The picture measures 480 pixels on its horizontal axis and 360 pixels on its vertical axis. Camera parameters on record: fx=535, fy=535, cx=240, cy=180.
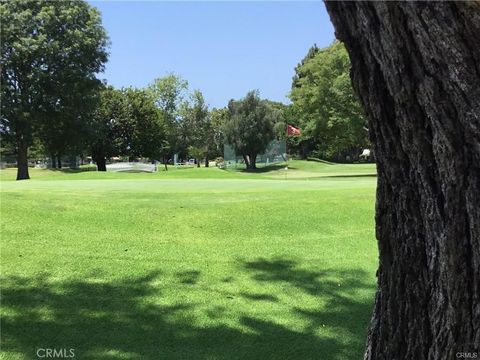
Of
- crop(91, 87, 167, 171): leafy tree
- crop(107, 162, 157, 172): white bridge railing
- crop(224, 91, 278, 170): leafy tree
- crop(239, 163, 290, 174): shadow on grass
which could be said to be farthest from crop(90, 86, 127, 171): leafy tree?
crop(239, 163, 290, 174): shadow on grass

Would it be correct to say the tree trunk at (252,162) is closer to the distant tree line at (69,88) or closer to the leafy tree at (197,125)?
the distant tree line at (69,88)

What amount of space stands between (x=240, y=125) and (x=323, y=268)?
38538 millimetres

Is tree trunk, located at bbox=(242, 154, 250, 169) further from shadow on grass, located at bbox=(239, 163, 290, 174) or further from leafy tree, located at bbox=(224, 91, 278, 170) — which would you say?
shadow on grass, located at bbox=(239, 163, 290, 174)

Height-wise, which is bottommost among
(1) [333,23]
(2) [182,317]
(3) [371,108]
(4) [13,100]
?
(2) [182,317]

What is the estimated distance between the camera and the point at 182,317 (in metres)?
4.93

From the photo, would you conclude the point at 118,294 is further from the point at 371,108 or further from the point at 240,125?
the point at 240,125

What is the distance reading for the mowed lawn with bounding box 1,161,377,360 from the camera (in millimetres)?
4414

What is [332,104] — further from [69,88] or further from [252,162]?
[69,88]

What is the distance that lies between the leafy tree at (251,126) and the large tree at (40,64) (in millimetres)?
12175

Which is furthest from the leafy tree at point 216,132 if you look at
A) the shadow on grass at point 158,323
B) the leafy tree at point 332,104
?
the shadow on grass at point 158,323

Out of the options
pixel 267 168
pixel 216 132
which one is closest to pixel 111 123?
pixel 216 132

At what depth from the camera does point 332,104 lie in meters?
35.8

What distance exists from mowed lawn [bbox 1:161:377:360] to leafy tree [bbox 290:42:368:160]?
25.1 m

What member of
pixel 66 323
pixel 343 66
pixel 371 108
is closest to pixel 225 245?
pixel 66 323
